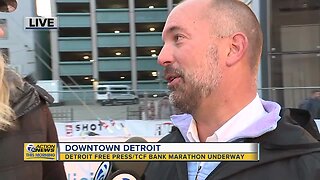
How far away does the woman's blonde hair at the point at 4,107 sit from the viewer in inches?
39.1

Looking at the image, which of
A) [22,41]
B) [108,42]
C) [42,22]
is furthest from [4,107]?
[22,41]

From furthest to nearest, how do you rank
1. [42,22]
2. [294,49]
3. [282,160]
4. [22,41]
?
[294,49], [22,41], [42,22], [282,160]

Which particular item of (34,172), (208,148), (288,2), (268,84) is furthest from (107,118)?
(208,148)

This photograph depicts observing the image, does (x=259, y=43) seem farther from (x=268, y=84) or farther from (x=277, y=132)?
(x=268, y=84)

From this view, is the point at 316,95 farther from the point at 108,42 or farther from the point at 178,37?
the point at 178,37

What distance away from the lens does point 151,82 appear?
11.3 feet

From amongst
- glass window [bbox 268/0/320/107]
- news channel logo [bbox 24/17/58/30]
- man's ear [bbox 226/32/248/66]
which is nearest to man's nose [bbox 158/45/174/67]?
man's ear [bbox 226/32/248/66]

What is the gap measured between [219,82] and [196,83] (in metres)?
0.05

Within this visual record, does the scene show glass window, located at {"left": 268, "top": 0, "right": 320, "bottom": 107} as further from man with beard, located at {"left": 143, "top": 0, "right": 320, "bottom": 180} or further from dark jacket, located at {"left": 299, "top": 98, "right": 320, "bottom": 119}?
man with beard, located at {"left": 143, "top": 0, "right": 320, "bottom": 180}

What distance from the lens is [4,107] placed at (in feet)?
3.29

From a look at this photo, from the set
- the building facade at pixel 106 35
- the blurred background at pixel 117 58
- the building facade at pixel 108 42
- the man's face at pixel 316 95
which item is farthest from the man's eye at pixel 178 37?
the man's face at pixel 316 95

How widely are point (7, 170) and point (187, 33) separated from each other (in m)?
0.45

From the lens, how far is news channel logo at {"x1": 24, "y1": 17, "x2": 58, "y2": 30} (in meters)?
3.15

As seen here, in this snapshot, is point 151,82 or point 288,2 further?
point 288,2
